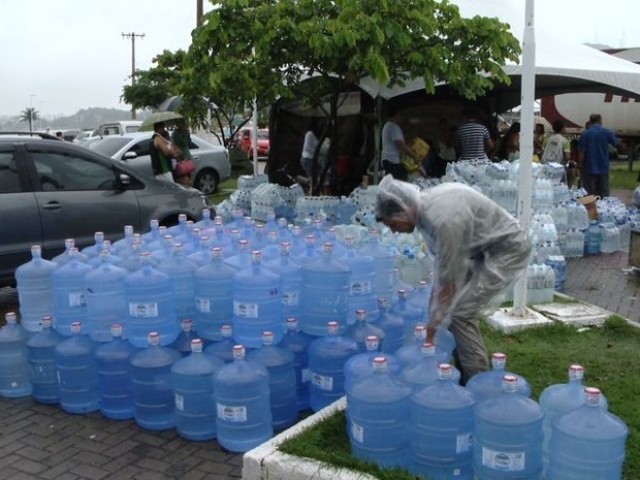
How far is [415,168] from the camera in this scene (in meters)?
11.3

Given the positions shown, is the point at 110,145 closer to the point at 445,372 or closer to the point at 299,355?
the point at 299,355

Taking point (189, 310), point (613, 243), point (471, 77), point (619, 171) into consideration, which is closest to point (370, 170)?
point (471, 77)

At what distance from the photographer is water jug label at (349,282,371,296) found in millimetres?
5066

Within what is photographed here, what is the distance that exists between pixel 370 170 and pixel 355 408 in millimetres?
9067

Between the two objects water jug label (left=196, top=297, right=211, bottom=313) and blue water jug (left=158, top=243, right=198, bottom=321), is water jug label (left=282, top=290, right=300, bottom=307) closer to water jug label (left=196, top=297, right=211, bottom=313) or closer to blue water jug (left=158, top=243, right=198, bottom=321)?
water jug label (left=196, top=297, right=211, bottom=313)

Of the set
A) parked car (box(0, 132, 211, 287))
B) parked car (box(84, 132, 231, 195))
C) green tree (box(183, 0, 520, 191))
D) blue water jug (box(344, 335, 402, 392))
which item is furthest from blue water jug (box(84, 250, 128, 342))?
parked car (box(84, 132, 231, 195))

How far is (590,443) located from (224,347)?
243 cm

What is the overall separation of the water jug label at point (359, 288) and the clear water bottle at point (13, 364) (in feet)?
8.46

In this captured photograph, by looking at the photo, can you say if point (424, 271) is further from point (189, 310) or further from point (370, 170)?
point (370, 170)

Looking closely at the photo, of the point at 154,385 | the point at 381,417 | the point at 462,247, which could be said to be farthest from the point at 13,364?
the point at 462,247

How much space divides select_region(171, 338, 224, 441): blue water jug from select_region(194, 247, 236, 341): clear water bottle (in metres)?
0.44

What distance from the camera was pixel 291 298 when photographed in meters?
4.96

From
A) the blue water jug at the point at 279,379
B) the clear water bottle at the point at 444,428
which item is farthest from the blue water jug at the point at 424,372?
the blue water jug at the point at 279,379

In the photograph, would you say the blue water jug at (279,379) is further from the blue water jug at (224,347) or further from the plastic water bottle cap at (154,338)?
the plastic water bottle cap at (154,338)
